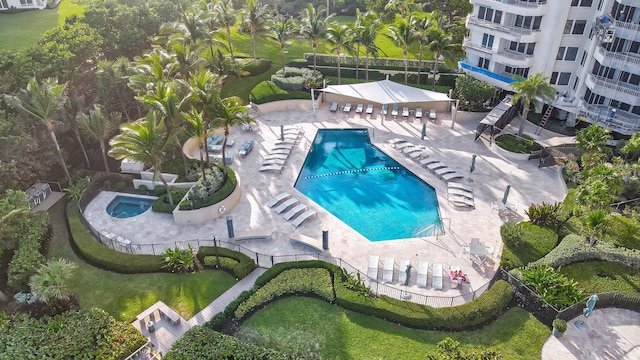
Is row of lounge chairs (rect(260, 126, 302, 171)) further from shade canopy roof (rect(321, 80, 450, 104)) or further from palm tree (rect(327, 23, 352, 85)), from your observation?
palm tree (rect(327, 23, 352, 85))

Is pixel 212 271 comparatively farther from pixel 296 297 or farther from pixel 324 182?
pixel 324 182

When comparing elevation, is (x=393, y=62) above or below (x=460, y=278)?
above

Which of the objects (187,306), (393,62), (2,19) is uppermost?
(2,19)

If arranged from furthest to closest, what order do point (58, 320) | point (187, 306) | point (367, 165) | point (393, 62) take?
point (393, 62) < point (367, 165) < point (187, 306) < point (58, 320)

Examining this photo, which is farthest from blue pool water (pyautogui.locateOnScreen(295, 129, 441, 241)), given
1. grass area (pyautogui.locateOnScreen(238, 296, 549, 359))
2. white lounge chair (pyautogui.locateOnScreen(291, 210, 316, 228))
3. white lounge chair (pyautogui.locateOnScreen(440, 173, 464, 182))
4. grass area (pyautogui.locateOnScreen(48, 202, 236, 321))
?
grass area (pyautogui.locateOnScreen(48, 202, 236, 321))

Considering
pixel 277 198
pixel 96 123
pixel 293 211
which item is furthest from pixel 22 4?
pixel 293 211

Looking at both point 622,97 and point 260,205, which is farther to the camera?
point 622,97

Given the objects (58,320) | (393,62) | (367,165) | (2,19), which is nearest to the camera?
(58,320)

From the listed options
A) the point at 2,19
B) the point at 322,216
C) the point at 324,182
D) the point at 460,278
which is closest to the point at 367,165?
the point at 324,182
